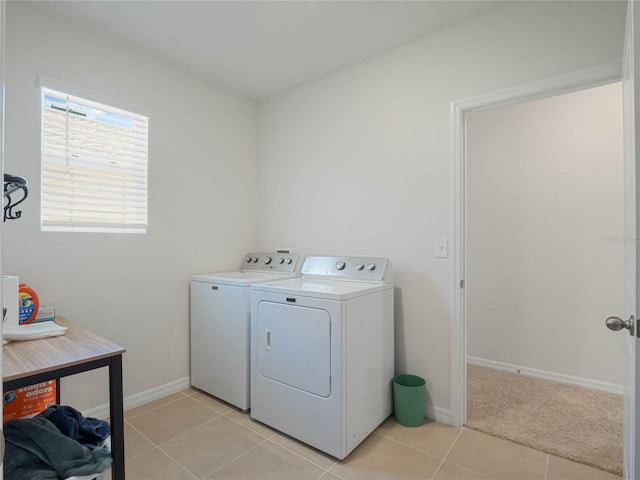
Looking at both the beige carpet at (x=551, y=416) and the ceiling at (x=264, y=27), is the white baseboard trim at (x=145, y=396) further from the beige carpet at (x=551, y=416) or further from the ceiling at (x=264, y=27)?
the ceiling at (x=264, y=27)

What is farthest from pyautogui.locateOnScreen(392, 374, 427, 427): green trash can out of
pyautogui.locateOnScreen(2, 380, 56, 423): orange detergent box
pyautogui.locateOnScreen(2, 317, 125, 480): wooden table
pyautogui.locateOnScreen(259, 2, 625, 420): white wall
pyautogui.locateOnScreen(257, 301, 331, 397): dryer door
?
pyautogui.locateOnScreen(2, 380, 56, 423): orange detergent box

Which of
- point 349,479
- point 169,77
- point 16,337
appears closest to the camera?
point 16,337

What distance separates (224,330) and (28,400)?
108 cm

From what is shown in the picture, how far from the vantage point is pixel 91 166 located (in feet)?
7.36

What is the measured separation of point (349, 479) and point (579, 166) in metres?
2.80

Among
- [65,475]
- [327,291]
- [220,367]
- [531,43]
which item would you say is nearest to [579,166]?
[531,43]

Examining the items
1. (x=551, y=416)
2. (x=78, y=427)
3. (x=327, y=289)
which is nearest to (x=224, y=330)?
(x=327, y=289)

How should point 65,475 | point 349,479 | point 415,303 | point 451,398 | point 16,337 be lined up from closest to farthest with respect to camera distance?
1. point 65,475
2. point 16,337
3. point 349,479
4. point 451,398
5. point 415,303

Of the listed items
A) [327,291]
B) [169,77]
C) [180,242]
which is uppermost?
[169,77]

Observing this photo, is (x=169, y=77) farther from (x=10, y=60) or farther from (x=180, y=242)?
(x=180, y=242)

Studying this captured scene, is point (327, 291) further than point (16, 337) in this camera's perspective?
Yes

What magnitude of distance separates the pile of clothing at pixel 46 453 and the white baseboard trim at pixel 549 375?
3.01 m

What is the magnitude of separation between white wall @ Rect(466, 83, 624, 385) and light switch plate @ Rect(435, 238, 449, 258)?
121 cm

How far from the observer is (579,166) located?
8.87ft
